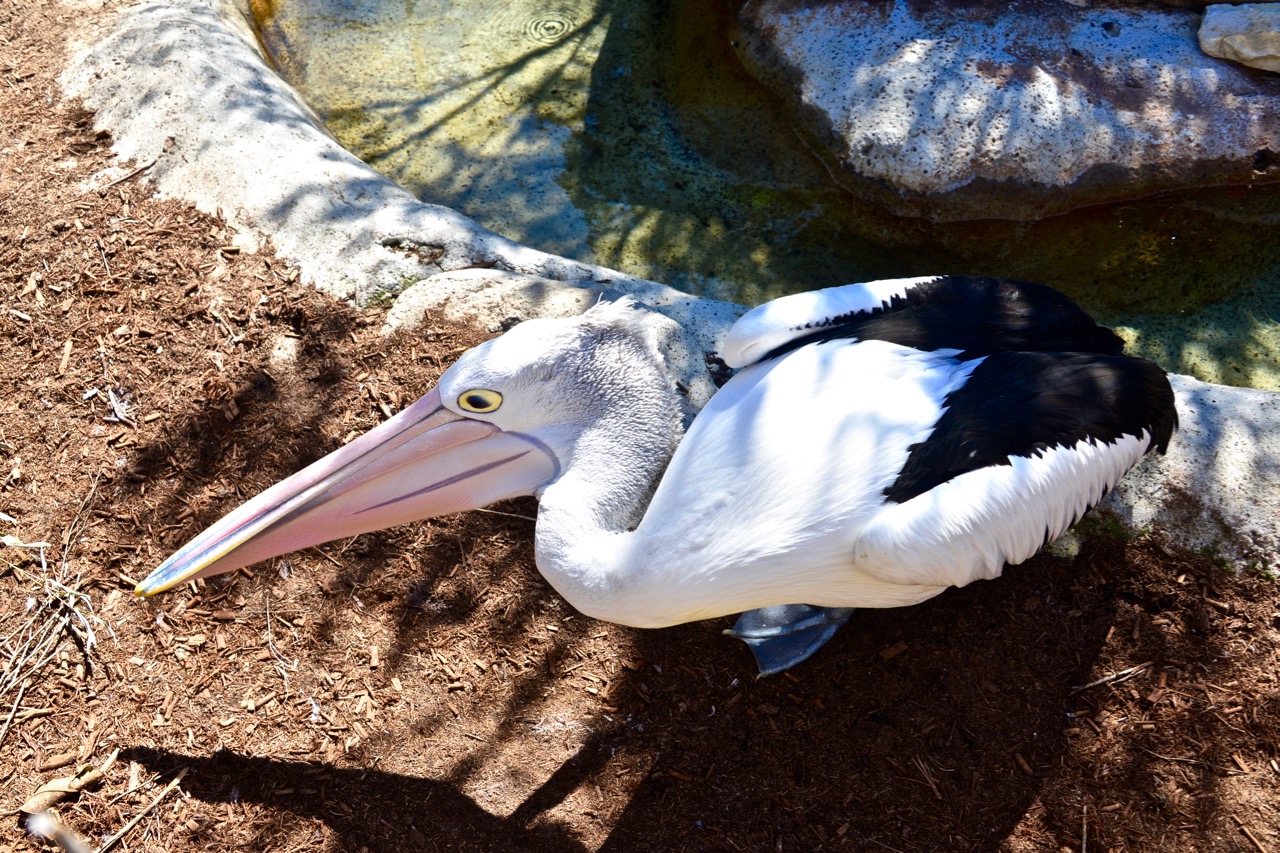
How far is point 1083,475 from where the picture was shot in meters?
2.61

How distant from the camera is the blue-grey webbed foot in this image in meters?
2.97

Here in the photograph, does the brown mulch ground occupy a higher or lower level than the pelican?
lower

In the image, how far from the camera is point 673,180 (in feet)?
15.9

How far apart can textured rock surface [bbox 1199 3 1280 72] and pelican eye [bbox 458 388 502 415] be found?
4.06m

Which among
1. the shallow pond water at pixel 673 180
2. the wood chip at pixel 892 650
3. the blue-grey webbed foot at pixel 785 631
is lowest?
the wood chip at pixel 892 650

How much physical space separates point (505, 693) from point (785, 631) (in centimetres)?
95

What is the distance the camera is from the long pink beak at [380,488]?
2.74 meters

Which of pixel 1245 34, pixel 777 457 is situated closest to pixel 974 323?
pixel 777 457

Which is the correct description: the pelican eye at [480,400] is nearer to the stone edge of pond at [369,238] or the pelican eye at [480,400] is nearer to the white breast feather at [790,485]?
the white breast feather at [790,485]

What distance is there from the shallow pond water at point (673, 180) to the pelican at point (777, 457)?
1.47m

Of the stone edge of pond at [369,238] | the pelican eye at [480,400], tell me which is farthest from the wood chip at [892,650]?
the pelican eye at [480,400]

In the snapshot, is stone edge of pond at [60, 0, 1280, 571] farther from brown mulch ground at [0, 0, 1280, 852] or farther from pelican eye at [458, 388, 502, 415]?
pelican eye at [458, 388, 502, 415]

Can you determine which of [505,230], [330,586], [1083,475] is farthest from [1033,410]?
[505,230]

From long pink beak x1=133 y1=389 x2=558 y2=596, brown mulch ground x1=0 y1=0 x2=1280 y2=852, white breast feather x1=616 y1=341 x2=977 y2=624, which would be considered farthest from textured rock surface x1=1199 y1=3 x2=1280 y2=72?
long pink beak x1=133 y1=389 x2=558 y2=596
